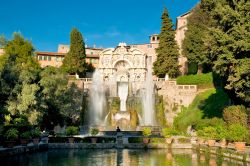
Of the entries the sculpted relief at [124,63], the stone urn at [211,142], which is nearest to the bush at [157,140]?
the stone urn at [211,142]

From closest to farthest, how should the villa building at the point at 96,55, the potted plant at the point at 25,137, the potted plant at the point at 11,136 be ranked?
the potted plant at the point at 11,136 < the potted plant at the point at 25,137 < the villa building at the point at 96,55

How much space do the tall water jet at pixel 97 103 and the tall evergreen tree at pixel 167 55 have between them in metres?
10.4

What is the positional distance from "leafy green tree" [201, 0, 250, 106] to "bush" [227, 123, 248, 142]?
2.00 meters

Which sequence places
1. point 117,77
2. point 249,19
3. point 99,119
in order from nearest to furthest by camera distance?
point 249,19, point 99,119, point 117,77

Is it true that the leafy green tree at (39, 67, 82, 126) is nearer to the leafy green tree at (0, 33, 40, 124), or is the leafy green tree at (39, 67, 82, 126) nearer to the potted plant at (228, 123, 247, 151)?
the leafy green tree at (0, 33, 40, 124)

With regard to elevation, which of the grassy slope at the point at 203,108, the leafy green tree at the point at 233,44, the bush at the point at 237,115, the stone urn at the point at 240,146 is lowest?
the stone urn at the point at 240,146

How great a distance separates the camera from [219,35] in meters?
25.5

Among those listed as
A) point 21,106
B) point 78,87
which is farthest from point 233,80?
point 78,87

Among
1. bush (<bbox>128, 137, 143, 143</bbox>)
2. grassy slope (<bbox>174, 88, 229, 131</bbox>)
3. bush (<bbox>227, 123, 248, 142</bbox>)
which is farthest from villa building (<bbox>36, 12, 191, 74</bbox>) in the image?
bush (<bbox>227, 123, 248, 142</bbox>)

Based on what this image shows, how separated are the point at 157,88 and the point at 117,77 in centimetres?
Answer: 1147

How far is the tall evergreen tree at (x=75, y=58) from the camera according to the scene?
206ft

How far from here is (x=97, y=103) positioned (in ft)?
178

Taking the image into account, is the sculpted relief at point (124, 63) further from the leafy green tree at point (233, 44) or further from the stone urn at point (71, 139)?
the leafy green tree at point (233, 44)

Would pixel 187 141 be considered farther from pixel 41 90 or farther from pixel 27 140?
pixel 41 90
